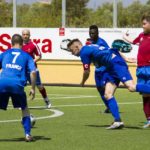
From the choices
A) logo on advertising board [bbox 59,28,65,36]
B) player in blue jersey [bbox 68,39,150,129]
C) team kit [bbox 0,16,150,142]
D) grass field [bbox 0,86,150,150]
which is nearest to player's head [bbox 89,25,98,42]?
team kit [bbox 0,16,150,142]

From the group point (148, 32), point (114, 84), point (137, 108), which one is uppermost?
point (148, 32)

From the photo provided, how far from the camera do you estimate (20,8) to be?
115 feet

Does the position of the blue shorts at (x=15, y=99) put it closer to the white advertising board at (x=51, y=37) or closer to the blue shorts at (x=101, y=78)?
the blue shorts at (x=101, y=78)

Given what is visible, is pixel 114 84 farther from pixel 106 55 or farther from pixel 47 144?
pixel 47 144

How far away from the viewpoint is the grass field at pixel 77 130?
36.2 feet

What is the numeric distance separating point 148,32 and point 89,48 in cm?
116

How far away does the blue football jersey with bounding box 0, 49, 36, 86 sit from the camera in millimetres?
11211

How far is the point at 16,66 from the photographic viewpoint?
11.2m

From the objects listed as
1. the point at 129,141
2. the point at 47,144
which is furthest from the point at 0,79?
the point at 129,141

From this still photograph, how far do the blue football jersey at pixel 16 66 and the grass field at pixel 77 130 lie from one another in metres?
1.06

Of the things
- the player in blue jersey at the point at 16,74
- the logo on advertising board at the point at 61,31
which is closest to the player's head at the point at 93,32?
the player in blue jersey at the point at 16,74

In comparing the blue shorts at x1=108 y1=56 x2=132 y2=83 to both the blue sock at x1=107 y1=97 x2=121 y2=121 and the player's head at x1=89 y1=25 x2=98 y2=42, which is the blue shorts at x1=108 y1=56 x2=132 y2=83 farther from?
the player's head at x1=89 y1=25 x2=98 y2=42

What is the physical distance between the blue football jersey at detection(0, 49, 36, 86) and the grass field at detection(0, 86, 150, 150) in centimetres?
106

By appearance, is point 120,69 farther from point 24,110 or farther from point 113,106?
point 24,110
